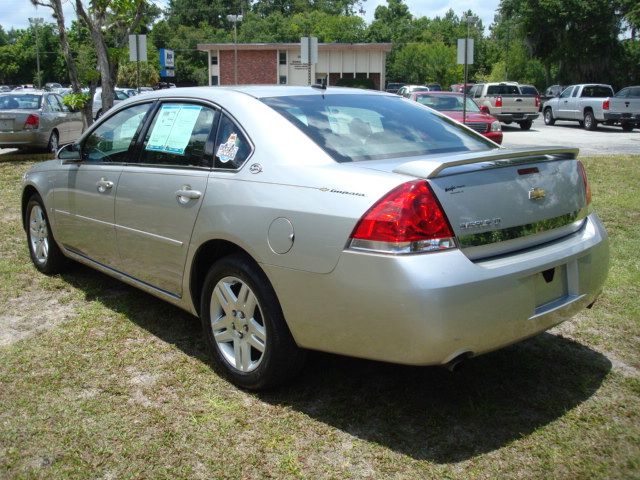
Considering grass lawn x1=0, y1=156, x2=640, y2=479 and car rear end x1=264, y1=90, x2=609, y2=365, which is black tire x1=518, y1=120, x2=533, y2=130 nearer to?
grass lawn x1=0, y1=156, x2=640, y2=479

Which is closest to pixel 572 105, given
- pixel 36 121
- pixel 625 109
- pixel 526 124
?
pixel 526 124

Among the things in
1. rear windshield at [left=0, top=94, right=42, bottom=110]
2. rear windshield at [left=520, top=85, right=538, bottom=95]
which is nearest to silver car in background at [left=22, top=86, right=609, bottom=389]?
rear windshield at [left=0, top=94, right=42, bottom=110]

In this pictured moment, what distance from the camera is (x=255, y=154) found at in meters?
3.59

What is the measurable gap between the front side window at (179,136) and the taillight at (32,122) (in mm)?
11687

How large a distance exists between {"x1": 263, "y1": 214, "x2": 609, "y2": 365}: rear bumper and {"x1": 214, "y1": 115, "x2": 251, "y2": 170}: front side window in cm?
69

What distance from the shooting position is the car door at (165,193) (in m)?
3.88

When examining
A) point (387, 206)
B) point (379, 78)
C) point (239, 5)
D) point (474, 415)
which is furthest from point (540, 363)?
point (239, 5)

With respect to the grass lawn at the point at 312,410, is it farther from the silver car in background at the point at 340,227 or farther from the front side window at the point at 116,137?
the front side window at the point at 116,137

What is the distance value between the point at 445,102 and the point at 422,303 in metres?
16.1

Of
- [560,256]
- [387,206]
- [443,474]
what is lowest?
[443,474]

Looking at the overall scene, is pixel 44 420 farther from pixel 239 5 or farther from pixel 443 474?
pixel 239 5

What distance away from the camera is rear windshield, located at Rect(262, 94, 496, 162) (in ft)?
11.7

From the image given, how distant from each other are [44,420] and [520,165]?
262 centimetres

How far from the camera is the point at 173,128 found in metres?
4.24
